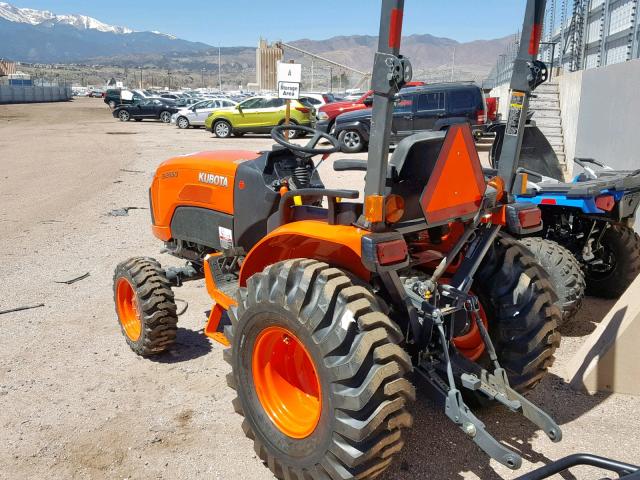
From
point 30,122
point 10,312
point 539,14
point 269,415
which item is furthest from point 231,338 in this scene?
point 30,122

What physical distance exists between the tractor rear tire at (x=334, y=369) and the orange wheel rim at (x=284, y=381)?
0.08 feet

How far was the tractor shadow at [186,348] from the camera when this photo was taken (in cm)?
442

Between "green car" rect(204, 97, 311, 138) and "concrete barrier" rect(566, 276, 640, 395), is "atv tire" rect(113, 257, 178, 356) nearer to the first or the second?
"concrete barrier" rect(566, 276, 640, 395)

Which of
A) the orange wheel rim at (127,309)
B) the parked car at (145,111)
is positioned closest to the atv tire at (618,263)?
the orange wheel rim at (127,309)

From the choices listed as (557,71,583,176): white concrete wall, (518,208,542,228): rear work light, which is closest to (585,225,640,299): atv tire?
(518,208,542,228): rear work light

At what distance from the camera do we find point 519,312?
3.26 metres

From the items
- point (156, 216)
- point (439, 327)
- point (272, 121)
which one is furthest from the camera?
point (272, 121)

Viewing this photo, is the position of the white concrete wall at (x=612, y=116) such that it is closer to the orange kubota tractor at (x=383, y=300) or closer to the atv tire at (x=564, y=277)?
the atv tire at (x=564, y=277)

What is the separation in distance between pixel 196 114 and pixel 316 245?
26.8 metres

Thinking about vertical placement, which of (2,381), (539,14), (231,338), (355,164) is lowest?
(2,381)

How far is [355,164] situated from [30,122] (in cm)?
3085

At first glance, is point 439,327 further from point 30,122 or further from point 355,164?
point 30,122

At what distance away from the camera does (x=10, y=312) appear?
529cm

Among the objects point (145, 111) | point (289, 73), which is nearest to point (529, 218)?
point (289, 73)
